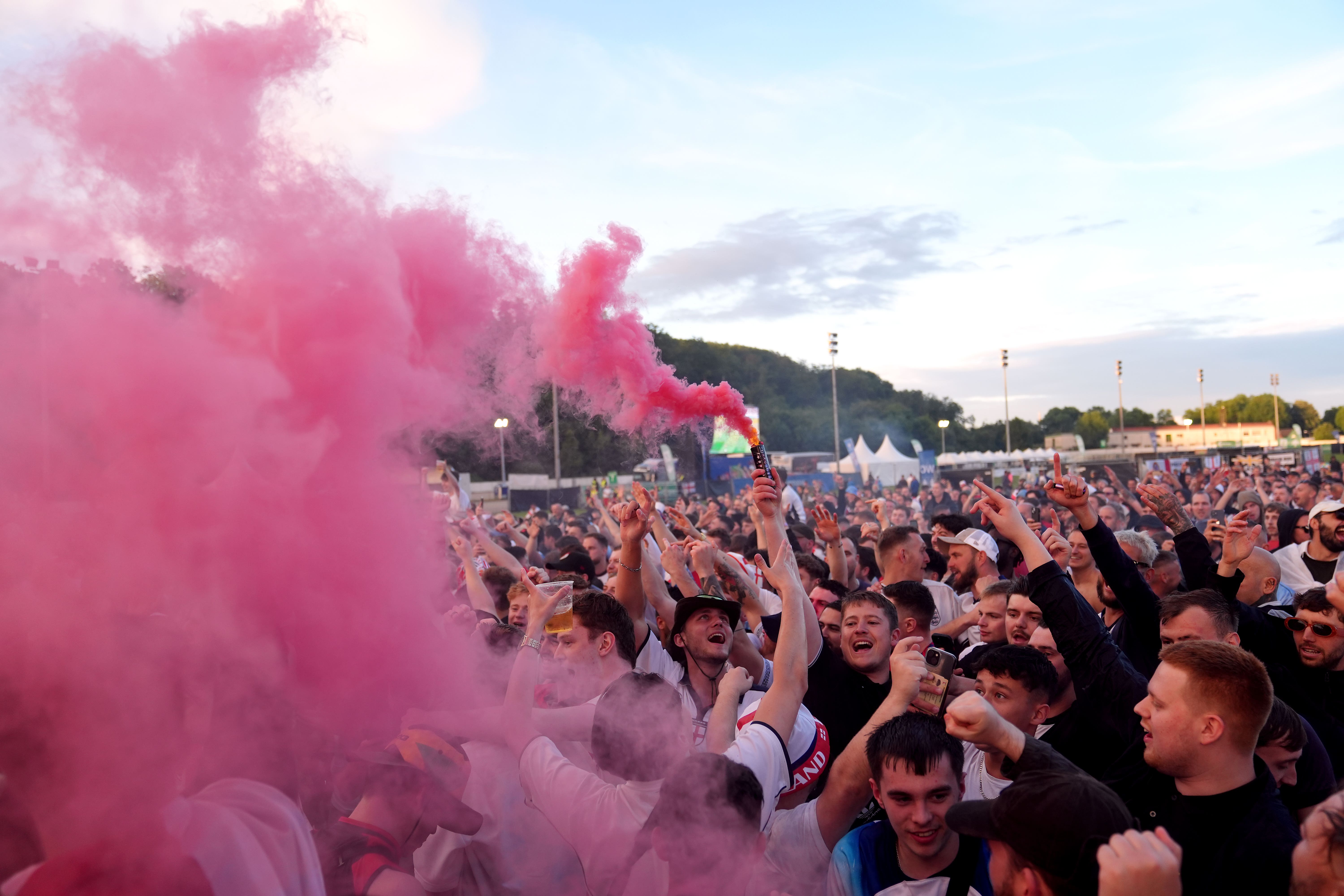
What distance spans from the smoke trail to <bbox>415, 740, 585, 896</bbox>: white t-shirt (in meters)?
0.56

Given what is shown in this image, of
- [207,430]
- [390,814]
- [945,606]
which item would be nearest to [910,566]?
[945,606]

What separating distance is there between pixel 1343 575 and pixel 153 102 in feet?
16.7

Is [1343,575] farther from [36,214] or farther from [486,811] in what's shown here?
[36,214]

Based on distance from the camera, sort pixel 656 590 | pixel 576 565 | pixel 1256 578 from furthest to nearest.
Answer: pixel 576 565 → pixel 656 590 → pixel 1256 578

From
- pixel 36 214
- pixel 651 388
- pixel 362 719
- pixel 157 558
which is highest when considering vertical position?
pixel 36 214

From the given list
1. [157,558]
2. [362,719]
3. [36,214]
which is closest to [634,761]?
[362,719]

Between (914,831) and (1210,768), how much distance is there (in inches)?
37.9

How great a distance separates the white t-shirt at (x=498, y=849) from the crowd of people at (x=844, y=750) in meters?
0.01

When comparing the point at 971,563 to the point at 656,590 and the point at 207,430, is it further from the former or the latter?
the point at 207,430

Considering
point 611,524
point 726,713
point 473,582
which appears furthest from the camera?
point 611,524

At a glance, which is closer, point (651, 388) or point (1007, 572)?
point (651, 388)

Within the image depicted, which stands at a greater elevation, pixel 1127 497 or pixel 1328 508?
pixel 1328 508

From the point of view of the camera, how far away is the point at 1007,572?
8250 mm

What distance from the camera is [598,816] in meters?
2.93
